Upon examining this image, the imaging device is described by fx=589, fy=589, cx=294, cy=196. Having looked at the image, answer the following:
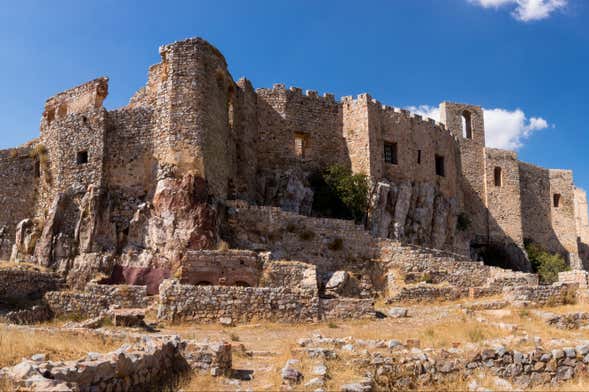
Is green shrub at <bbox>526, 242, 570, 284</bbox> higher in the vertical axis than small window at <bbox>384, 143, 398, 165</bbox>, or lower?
lower

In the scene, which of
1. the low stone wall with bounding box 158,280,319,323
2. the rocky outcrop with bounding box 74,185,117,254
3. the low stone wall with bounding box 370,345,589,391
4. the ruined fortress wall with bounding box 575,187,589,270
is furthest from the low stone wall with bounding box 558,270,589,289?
the ruined fortress wall with bounding box 575,187,589,270

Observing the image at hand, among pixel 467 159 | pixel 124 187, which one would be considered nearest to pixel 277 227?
pixel 124 187

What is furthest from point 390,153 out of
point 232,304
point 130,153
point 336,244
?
point 232,304

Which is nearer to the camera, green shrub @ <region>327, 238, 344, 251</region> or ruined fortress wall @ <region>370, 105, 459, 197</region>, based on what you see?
green shrub @ <region>327, 238, 344, 251</region>

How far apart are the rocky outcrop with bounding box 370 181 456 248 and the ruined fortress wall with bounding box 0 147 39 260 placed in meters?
18.3

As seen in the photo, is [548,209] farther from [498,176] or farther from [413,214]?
[413,214]

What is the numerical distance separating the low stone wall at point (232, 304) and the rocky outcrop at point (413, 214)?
604 inches

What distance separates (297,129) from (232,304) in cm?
1877

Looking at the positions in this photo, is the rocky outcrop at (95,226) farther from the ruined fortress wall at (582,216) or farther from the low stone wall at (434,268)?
the ruined fortress wall at (582,216)

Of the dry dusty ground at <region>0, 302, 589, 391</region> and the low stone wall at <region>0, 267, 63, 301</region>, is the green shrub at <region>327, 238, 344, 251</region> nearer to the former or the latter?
the dry dusty ground at <region>0, 302, 589, 391</region>

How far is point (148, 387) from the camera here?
9727mm

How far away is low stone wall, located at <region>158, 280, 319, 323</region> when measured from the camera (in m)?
18.8

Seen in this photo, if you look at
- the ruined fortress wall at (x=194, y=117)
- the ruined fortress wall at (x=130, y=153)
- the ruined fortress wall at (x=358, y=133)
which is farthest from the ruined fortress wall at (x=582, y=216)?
the ruined fortress wall at (x=130, y=153)

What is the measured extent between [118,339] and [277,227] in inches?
567
